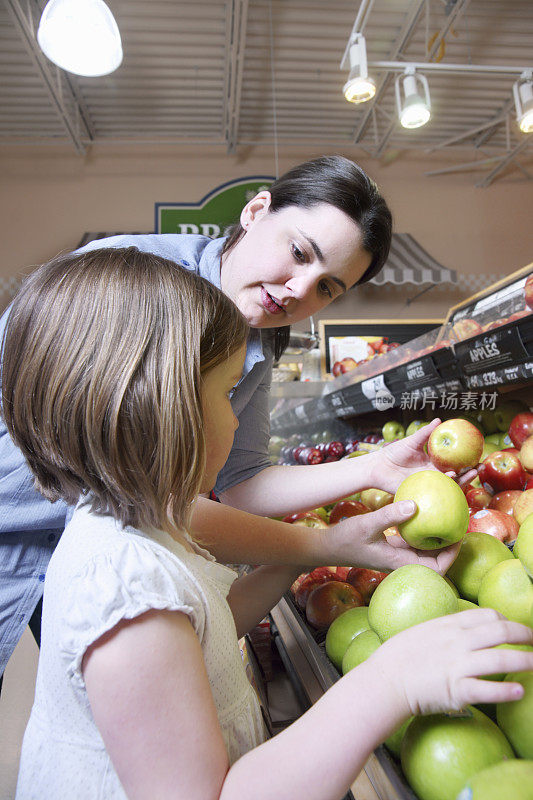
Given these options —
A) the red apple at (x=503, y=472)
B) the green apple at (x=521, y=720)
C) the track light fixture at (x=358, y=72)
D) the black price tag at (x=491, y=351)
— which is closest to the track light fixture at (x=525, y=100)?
the track light fixture at (x=358, y=72)

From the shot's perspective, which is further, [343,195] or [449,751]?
[343,195]

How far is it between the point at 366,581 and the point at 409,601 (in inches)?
22.7

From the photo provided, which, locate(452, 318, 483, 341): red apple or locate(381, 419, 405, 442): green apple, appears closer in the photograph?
locate(452, 318, 483, 341): red apple

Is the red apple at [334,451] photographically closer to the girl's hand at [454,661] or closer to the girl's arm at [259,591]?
the girl's arm at [259,591]

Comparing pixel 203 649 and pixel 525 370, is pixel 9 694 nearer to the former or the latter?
pixel 203 649

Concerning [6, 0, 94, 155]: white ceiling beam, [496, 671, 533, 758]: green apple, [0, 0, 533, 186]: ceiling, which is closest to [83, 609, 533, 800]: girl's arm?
[496, 671, 533, 758]: green apple

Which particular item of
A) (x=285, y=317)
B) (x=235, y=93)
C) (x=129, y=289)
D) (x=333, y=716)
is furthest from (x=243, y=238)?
(x=235, y=93)

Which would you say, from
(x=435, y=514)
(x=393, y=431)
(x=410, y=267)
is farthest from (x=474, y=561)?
(x=410, y=267)

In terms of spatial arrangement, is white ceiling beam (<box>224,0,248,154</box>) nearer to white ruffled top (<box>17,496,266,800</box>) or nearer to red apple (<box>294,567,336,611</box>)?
red apple (<box>294,567,336,611</box>)

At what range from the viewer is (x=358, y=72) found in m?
3.66

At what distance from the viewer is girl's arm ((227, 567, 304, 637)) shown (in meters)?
1.28

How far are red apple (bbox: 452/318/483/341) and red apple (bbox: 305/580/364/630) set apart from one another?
0.99 meters

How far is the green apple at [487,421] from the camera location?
2.03 meters

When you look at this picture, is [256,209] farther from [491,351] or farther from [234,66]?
[234,66]
